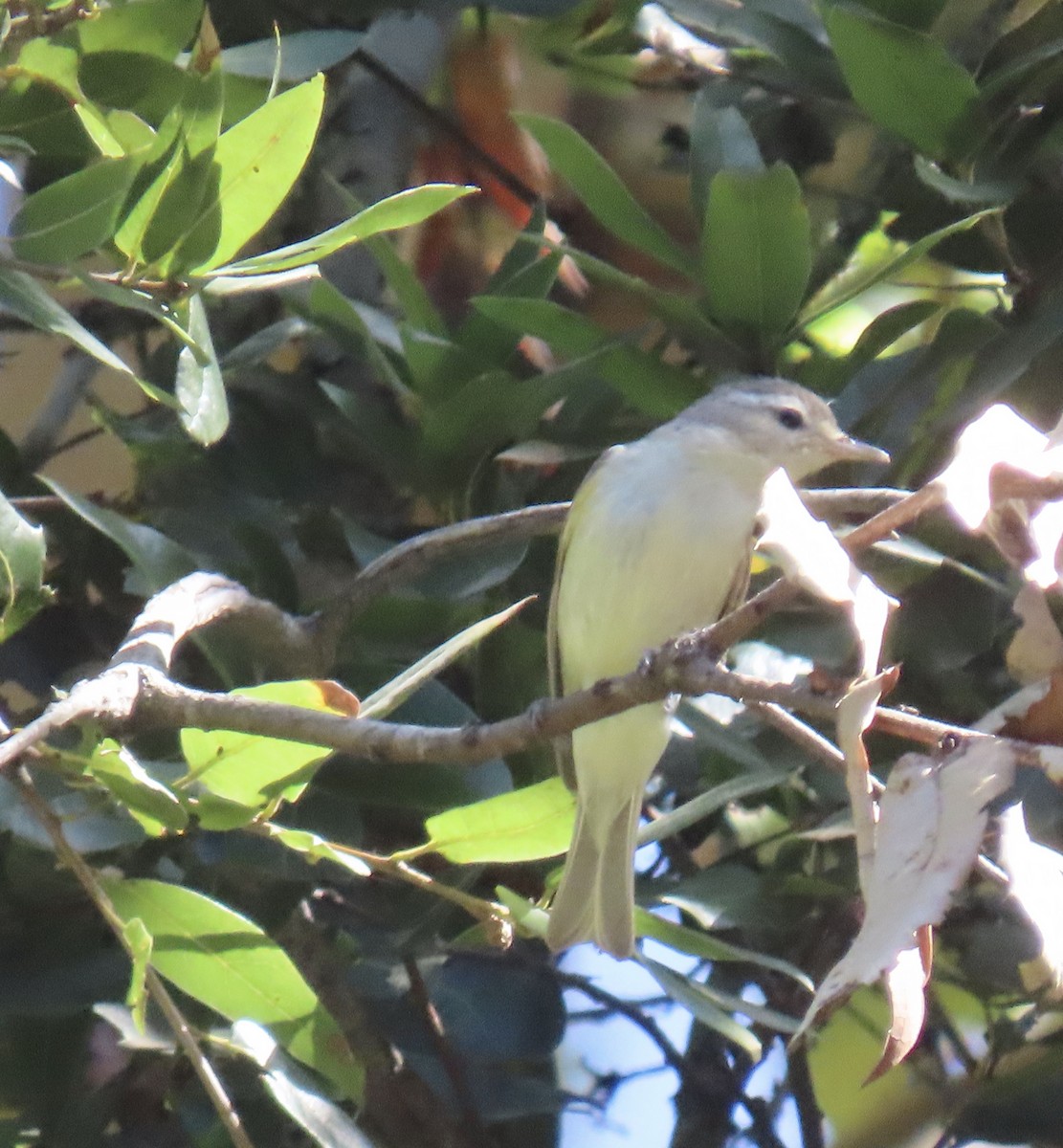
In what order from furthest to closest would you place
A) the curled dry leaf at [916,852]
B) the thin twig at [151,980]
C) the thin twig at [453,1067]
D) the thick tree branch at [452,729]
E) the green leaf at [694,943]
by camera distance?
the thin twig at [453,1067]
the green leaf at [694,943]
the thin twig at [151,980]
the thick tree branch at [452,729]
the curled dry leaf at [916,852]

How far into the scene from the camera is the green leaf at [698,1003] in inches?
73.2

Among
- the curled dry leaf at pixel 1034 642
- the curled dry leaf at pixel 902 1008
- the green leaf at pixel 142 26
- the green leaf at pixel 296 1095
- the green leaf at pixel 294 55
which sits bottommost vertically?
the green leaf at pixel 296 1095

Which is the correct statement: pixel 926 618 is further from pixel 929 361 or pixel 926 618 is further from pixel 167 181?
pixel 167 181

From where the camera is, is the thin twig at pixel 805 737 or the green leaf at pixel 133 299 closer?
the thin twig at pixel 805 737

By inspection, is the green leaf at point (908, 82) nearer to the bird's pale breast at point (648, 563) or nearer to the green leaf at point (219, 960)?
the bird's pale breast at point (648, 563)

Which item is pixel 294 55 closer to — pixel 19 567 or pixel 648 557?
pixel 19 567

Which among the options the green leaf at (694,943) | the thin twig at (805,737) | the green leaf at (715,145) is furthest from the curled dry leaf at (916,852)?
the green leaf at (715,145)

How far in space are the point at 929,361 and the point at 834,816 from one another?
65 cm

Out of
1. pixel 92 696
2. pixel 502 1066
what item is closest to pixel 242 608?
pixel 92 696

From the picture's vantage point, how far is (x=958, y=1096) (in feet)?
8.63

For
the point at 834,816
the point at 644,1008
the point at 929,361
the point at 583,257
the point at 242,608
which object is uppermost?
the point at 583,257

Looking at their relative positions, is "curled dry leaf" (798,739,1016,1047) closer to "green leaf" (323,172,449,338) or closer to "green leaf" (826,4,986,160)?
"green leaf" (826,4,986,160)

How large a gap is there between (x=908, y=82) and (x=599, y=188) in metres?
0.42

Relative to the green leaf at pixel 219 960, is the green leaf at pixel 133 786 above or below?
above
